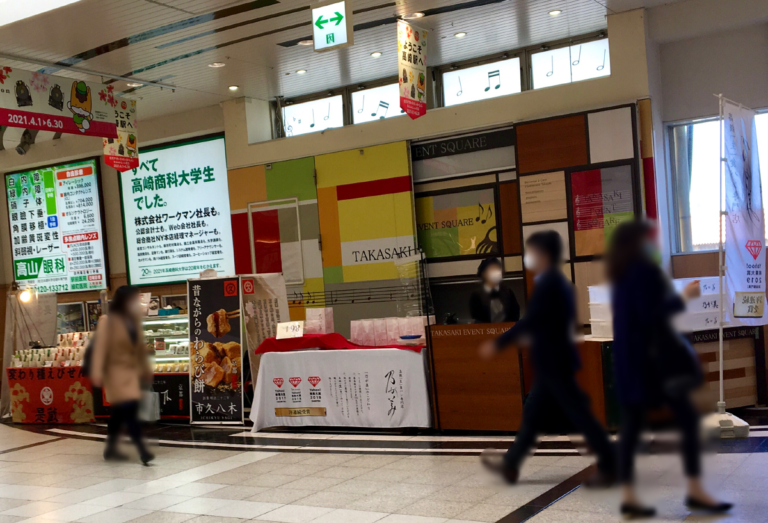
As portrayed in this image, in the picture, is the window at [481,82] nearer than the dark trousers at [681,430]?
No

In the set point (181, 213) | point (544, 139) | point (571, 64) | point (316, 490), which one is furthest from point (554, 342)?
point (181, 213)

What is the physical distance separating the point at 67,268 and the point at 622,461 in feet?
58.3

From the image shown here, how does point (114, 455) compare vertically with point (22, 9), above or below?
below

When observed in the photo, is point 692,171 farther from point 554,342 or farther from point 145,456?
point 145,456

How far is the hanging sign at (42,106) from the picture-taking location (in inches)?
349

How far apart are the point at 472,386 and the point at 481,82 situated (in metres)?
5.47

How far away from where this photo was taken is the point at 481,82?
1214cm

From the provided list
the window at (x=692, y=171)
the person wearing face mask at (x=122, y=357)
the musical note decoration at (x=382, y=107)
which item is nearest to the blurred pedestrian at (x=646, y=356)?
the person wearing face mask at (x=122, y=357)

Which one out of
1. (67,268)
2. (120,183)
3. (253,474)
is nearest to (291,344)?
(253,474)

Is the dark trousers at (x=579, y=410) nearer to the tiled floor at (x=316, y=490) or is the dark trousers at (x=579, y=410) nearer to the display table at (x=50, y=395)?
the tiled floor at (x=316, y=490)

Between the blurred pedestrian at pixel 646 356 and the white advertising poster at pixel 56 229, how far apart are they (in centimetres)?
1662

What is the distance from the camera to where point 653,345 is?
678 mm

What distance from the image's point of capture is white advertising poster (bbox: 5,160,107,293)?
53.5 feet

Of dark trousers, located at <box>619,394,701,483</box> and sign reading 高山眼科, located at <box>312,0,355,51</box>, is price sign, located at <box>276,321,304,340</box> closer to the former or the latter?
sign reading 高山眼科, located at <box>312,0,355,51</box>
